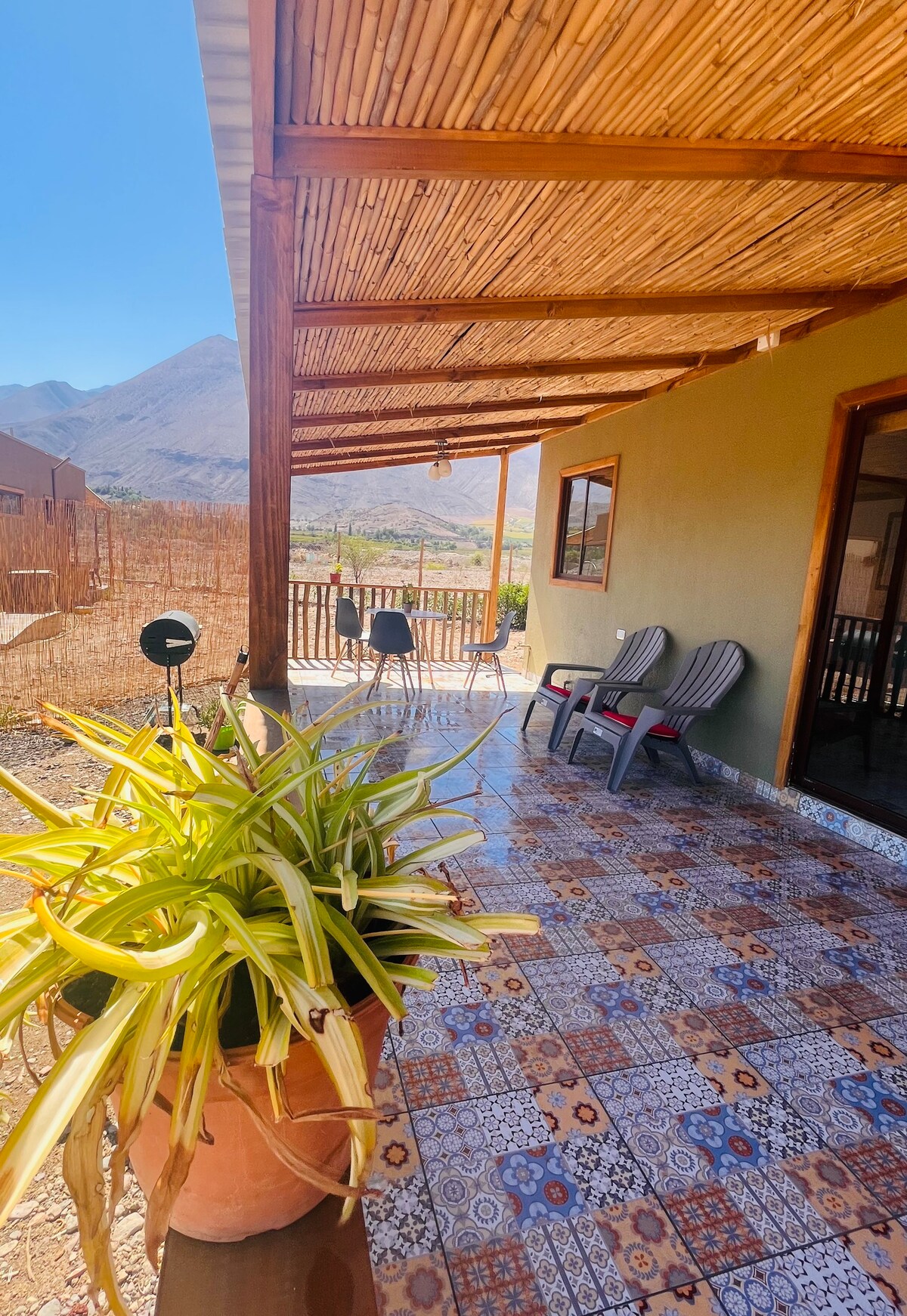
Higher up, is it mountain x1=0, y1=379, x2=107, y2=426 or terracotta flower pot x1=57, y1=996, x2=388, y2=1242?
mountain x1=0, y1=379, x2=107, y2=426

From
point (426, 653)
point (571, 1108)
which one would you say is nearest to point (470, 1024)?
point (571, 1108)

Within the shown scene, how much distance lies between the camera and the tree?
12.1 meters

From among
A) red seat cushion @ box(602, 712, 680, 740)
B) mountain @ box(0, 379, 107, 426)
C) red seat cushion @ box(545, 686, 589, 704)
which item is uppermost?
mountain @ box(0, 379, 107, 426)

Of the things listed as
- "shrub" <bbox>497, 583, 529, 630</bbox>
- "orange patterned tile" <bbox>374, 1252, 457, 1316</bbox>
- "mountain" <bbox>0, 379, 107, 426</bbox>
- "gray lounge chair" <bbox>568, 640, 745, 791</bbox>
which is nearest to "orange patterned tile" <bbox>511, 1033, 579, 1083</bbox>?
"orange patterned tile" <bbox>374, 1252, 457, 1316</bbox>

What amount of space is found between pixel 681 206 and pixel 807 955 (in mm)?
2810

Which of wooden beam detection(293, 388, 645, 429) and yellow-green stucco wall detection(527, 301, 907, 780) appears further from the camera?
wooden beam detection(293, 388, 645, 429)

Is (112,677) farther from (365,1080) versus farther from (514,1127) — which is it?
(365,1080)

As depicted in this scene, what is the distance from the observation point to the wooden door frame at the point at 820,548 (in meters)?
3.35

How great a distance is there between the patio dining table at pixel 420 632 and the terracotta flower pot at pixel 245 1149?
5207mm

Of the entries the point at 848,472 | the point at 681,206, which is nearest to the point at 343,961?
the point at 681,206

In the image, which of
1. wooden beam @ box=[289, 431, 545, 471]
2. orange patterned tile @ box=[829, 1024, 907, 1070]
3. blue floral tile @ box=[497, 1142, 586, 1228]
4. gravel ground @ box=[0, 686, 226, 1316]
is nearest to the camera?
gravel ground @ box=[0, 686, 226, 1316]

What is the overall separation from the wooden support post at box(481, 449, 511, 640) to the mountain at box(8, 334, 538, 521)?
24.9 m

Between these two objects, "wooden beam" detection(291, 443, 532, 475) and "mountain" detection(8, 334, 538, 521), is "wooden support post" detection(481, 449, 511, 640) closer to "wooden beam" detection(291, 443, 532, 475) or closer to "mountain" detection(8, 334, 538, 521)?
"wooden beam" detection(291, 443, 532, 475)

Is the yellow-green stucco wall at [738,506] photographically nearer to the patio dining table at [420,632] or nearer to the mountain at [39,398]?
the patio dining table at [420,632]
